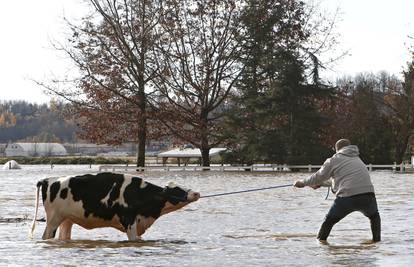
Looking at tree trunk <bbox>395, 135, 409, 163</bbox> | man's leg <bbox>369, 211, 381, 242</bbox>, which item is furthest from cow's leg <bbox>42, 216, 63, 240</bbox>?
tree trunk <bbox>395, 135, 409, 163</bbox>

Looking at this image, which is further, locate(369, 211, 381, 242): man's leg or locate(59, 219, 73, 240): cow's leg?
locate(59, 219, 73, 240): cow's leg

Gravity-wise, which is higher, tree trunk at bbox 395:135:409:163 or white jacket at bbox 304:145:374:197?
tree trunk at bbox 395:135:409:163

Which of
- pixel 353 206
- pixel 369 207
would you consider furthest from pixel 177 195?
pixel 369 207

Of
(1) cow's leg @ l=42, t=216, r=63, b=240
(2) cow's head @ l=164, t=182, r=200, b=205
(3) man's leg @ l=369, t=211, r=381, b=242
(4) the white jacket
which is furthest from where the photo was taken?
(2) cow's head @ l=164, t=182, r=200, b=205

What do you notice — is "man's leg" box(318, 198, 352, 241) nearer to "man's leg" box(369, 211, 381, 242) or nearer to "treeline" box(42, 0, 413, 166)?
"man's leg" box(369, 211, 381, 242)

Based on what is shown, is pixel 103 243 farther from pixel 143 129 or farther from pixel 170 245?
pixel 143 129

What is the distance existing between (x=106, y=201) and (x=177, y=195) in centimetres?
122

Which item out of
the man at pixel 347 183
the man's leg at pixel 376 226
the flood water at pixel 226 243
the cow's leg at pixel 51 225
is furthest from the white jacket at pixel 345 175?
the cow's leg at pixel 51 225

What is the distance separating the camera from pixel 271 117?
67375 millimetres

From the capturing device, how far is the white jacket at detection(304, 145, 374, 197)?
13477mm

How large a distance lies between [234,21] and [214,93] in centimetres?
599

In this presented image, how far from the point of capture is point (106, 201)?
1384cm

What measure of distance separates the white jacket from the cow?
6.95 ft

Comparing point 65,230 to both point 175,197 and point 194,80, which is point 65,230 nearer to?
point 175,197
